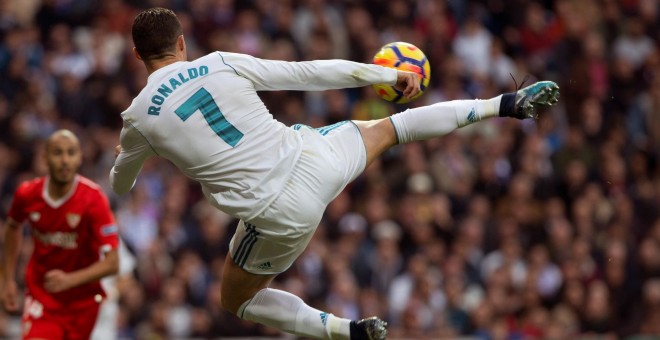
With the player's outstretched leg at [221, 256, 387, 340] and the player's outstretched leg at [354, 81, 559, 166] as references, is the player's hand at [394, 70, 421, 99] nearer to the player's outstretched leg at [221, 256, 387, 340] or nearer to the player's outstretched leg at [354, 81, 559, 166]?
the player's outstretched leg at [354, 81, 559, 166]

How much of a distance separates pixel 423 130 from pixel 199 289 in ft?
21.2

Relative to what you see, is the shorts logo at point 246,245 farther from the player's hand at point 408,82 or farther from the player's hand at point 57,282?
the player's hand at point 57,282

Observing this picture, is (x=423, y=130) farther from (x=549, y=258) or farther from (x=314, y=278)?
(x=549, y=258)

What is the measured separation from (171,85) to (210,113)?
28 cm

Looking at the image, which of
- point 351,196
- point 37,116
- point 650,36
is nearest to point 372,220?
point 351,196

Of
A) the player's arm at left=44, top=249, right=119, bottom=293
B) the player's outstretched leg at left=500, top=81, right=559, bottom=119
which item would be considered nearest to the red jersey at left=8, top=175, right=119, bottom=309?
the player's arm at left=44, top=249, right=119, bottom=293

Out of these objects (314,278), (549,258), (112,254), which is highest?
(112,254)

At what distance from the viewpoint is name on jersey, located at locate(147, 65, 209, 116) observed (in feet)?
24.2

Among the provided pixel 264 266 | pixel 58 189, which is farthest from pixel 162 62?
pixel 58 189

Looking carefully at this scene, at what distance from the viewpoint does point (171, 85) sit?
740cm

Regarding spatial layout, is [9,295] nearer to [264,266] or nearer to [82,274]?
[82,274]

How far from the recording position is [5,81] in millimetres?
15836

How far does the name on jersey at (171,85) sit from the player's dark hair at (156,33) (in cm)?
21

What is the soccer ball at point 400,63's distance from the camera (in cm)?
813
